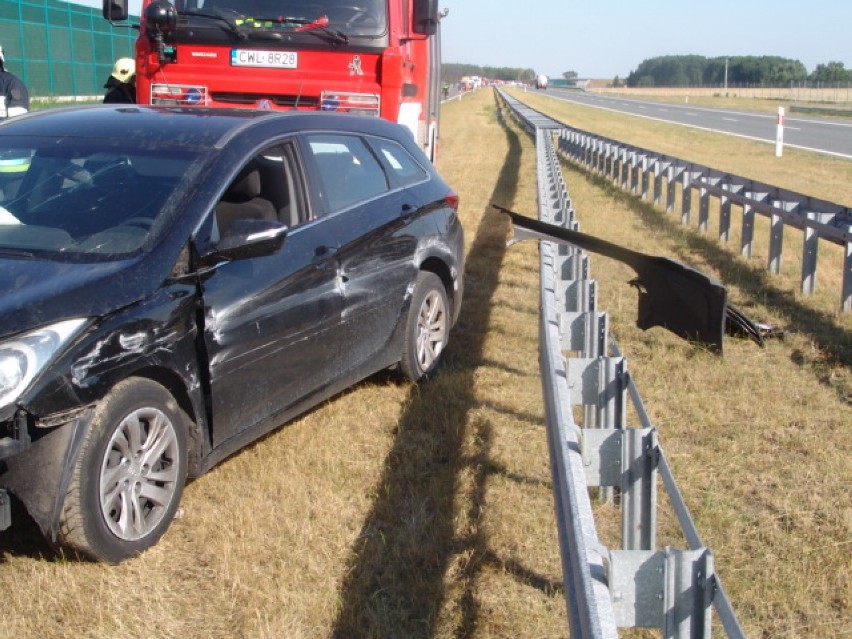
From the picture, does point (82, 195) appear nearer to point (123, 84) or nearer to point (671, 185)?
point (123, 84)

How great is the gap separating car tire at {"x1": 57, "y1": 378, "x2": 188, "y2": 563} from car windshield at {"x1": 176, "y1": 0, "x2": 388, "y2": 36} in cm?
620

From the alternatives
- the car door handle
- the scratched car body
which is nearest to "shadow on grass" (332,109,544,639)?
the scratched car body

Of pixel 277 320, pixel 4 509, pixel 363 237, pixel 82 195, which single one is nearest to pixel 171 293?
pixel 277 320

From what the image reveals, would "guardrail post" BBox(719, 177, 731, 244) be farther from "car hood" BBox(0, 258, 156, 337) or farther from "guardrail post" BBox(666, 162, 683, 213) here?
"car hood" BBox(0, 258, 156, 337)

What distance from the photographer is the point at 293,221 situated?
18.5 feet

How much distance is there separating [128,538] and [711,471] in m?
2.76

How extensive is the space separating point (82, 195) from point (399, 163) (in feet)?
7.79

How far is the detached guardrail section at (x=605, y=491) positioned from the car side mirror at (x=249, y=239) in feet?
4.12

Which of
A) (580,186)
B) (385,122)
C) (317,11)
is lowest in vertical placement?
(580,186)

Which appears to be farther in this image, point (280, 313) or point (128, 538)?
point (280, 313)

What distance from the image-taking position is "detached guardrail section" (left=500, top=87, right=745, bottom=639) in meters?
2.72

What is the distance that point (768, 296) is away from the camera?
10.0m

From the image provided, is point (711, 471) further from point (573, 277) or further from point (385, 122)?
point (385, 122)

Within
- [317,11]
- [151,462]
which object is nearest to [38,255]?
[151,462]
